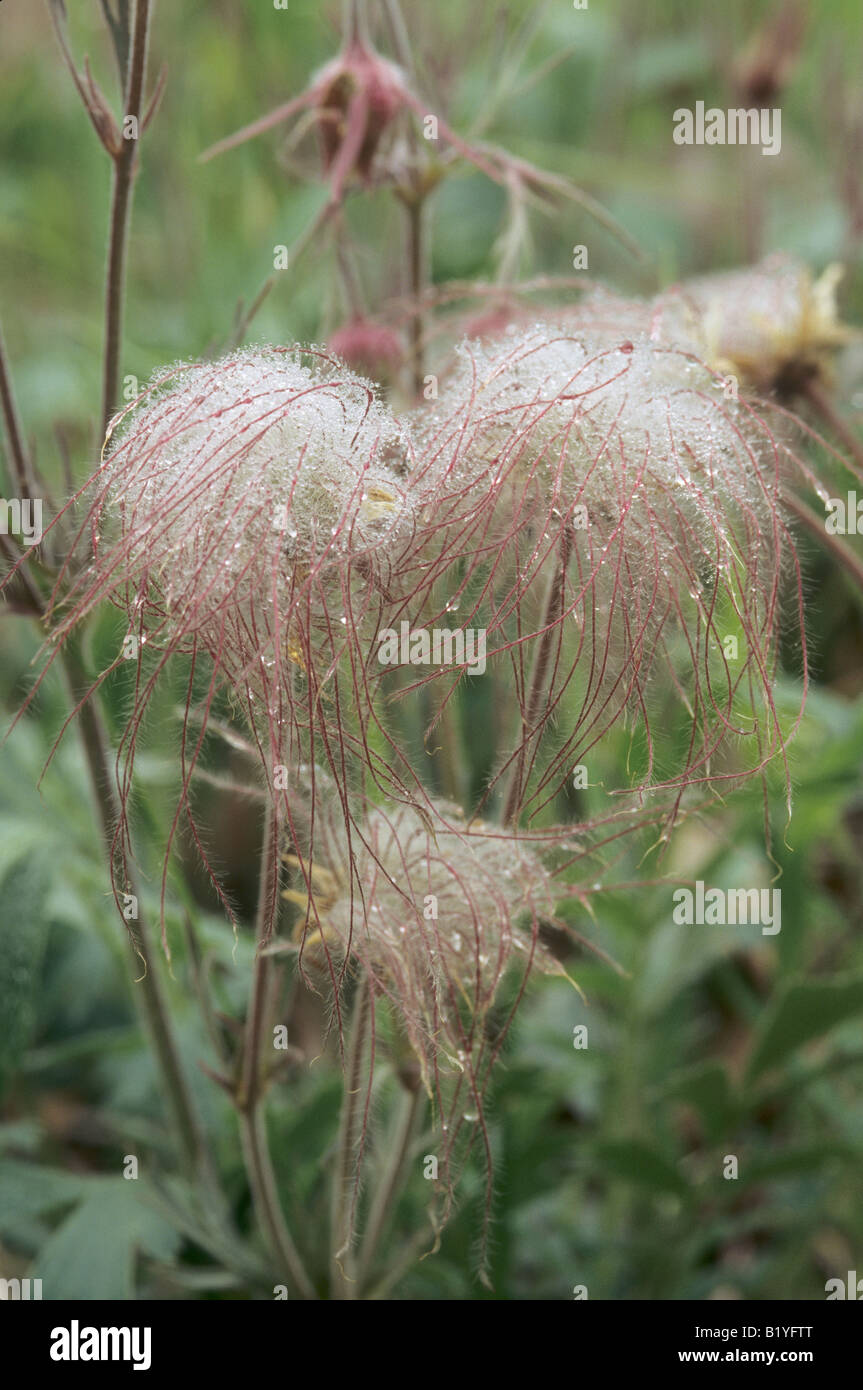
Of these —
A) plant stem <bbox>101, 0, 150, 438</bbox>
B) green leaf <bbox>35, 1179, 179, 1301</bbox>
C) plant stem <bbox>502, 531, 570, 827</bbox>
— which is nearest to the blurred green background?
green leaf <bbox>35, 1179, 179, 1301</bbox>

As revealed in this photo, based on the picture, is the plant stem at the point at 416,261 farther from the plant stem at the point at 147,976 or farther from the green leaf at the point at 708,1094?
the green leaf at the point at 708,1094

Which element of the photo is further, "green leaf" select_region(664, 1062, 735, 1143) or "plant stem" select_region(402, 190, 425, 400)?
"green leaf" select_region(664, 1062, 735, 1143)

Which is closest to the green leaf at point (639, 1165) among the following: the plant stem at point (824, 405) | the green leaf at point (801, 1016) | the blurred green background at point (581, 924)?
the blurred green background at point (581, 924)

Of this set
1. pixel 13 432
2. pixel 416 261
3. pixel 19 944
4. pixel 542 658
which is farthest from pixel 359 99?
pixel 19 944

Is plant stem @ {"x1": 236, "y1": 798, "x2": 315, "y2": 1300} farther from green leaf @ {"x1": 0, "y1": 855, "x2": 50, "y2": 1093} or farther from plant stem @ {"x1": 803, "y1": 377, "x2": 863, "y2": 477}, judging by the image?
plant stem @ {"x1": 803, "y1": 377, "x2": 863, "y2": 477}

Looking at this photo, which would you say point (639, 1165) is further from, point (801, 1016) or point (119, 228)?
point (119, 228)

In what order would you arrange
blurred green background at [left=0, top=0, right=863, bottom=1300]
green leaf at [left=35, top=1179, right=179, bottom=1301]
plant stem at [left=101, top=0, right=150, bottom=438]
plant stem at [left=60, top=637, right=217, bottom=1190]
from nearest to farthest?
plant stem at [left=101, top=0, right=150, bottom=438], plant stem at [left=60, top=637, right=217, bottom=1190], green leaf at [left=35, top=1179, right=179, bottom=1301], blurred green background at [left=0, top=0, right=863, bottom=1300]
